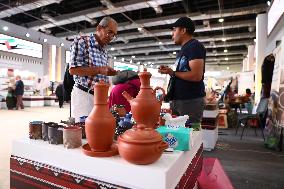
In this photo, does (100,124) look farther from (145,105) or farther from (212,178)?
(212,178)

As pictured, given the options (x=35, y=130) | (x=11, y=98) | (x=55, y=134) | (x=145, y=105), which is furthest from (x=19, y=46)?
(x=145, y=105)

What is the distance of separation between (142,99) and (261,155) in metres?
3.76

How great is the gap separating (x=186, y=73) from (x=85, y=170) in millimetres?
1097

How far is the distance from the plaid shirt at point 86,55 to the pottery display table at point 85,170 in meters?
0.74

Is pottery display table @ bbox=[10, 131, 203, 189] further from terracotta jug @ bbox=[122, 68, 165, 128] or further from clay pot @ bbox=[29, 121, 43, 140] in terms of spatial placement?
terracotta jug @ bbox=[122, 68, 165, 128]

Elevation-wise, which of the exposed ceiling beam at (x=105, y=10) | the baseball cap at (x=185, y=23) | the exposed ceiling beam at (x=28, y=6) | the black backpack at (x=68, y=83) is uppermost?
the exposed ceiling beam at (x=28, y=6)

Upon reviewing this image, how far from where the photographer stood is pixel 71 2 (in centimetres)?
1005

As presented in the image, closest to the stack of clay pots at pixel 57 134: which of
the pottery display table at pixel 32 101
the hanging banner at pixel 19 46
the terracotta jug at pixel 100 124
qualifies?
the terracotta jug at pixel 100 124

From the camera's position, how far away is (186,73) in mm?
1866

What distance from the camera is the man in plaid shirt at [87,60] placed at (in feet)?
5.95

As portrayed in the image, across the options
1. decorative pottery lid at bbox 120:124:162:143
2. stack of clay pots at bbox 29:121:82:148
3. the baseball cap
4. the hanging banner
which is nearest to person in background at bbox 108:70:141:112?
the baseball cap

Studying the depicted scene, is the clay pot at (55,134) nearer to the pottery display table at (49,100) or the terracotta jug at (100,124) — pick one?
the terracotta jug at (100,124)

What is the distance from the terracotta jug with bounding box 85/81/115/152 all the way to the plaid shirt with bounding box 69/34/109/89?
2.72 feet

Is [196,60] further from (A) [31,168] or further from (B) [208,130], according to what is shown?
(B) [208,130]
